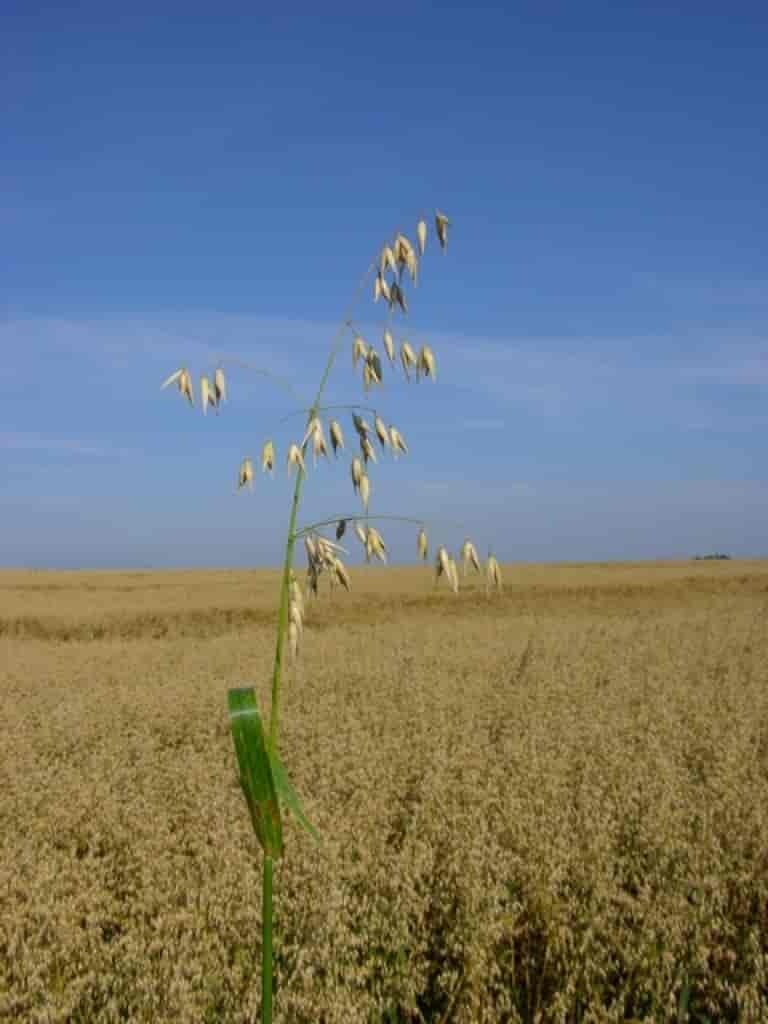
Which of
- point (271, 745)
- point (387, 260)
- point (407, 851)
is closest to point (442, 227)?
point (387, 260)

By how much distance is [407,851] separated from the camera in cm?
382

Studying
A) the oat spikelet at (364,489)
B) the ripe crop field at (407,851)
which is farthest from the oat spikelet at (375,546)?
the ripe crop field at (407,851)

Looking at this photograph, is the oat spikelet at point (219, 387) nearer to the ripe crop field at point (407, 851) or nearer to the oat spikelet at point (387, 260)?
the oat spikelet at point (387, 260)

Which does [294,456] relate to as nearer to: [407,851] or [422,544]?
[422,544]

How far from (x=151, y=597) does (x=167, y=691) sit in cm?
1296

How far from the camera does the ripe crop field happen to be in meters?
2.98

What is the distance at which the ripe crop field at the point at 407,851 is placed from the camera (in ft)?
9.77

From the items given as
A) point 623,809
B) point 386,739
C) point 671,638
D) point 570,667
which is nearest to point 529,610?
point 671,638

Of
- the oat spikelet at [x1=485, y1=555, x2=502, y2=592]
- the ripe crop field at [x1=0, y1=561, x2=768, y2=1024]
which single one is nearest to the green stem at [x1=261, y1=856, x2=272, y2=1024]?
the oat spikelet at [x1=485, y1=555, x2=502, y2=592]

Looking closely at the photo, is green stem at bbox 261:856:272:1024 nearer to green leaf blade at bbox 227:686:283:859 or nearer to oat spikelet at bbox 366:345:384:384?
green leaf blade at bbox 227:686:283:859

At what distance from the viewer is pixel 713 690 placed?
7.90 metres

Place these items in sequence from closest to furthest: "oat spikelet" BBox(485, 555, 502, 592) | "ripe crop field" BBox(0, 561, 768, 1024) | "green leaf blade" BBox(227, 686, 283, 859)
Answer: "green leaf blade" BBox(227, 686, 283, 859) < "oat spikelet" BBox(485, 555, 502, 592) < "ripe crop field" BBox(0, 561, 768, 1024)

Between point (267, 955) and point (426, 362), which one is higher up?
point (426, 362)

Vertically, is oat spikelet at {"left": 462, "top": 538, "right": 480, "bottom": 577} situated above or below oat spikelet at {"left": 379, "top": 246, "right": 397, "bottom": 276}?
below
